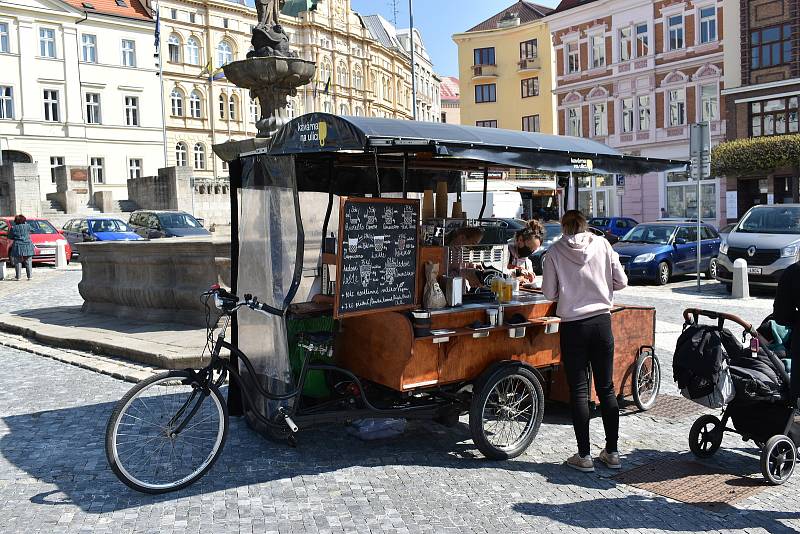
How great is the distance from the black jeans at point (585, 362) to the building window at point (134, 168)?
51392mm

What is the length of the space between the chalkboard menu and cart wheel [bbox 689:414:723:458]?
88.8 inches

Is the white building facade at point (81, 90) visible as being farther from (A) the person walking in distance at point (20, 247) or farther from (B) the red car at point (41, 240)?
(A) the person walking in distance at point (20, 247)

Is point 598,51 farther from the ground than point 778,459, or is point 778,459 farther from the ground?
point 598,51

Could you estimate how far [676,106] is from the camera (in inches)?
1705

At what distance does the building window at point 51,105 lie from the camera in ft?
163

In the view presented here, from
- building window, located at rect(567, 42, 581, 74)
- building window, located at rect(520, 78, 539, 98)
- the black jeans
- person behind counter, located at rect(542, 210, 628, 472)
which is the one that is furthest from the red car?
building window, located at rect(520, 78, 539, 98)

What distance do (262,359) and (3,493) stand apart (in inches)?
75.6

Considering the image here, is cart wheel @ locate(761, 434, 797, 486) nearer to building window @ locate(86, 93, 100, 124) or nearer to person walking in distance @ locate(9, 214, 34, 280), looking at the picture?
person walking in distance @ locate(9, 214, 34, 280)

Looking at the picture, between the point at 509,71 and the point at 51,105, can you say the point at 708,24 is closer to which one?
the point at 509,71

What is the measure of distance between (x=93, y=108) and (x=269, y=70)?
139 feet

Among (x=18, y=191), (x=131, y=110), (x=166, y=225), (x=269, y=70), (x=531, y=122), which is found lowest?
(x=166, y=225)

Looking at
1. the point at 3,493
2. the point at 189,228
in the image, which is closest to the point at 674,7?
the point at 189,228

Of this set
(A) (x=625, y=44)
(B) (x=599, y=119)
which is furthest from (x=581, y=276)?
(B) (x=599, y=119)

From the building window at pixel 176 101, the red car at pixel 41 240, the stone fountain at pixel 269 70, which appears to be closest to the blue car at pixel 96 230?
the red car at pixel 41 240
